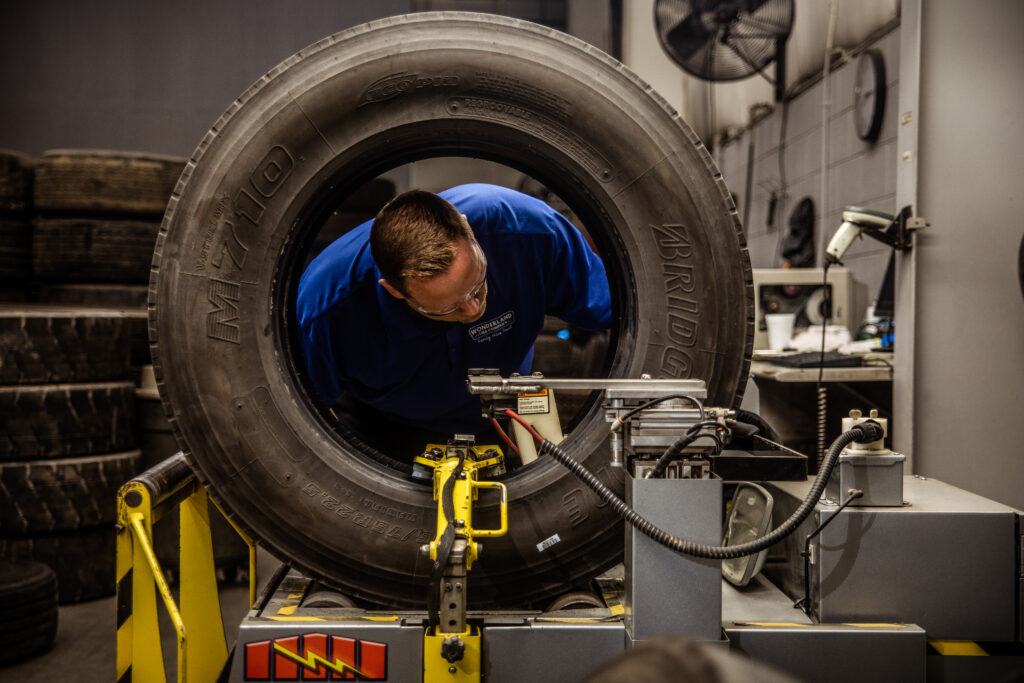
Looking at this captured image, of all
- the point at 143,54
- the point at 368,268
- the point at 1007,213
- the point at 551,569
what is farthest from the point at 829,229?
the point at 143,54

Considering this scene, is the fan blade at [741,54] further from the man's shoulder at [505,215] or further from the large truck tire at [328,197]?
the large truck tire at [328,197]

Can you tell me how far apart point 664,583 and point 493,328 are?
84 cm

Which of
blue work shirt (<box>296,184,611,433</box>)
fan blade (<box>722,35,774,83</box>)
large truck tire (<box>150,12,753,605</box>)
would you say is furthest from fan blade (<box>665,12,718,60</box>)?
large truck tire (<box>150,12,753,605</box>)

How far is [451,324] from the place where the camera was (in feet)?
5.46

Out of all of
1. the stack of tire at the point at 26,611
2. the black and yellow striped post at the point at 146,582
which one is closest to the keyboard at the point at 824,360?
the black and yellow striped post at the point at 146,582

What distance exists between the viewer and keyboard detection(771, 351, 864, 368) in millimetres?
2631

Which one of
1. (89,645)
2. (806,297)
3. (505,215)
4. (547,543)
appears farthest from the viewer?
(806,297)

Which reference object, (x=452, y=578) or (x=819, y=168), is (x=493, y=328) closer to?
(x=452, y=578)

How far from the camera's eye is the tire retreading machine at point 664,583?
3.23 feet

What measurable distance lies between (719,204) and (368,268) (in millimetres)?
869

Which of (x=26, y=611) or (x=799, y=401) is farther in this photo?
(x=799, y=401)

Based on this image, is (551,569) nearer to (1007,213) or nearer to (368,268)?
(368,268)

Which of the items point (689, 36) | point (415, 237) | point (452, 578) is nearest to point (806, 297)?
point (689, 36)

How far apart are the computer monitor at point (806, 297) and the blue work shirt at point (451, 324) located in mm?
1917
